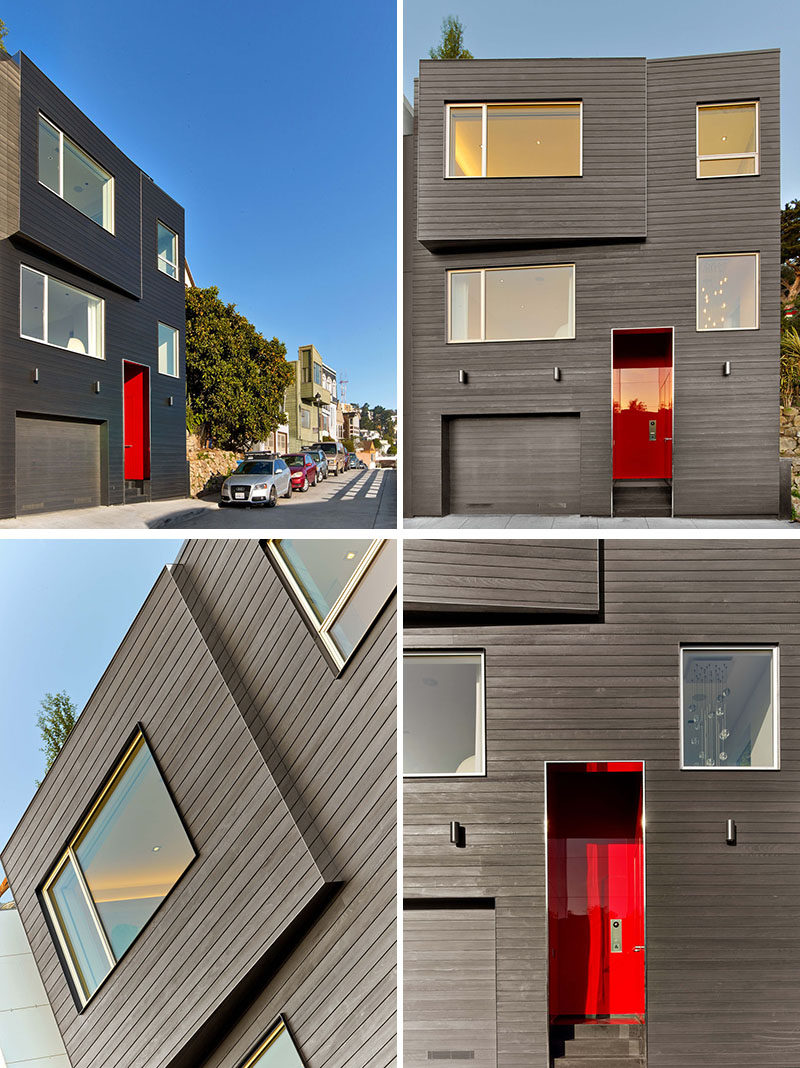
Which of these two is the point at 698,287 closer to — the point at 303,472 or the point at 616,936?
the point at 303,472

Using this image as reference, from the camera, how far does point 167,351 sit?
4.95 meters

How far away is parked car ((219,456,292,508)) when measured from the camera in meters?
3.16

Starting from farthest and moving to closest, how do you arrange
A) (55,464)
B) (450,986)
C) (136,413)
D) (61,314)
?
(136,413) → (61,314) → (55,464) → (450,986)

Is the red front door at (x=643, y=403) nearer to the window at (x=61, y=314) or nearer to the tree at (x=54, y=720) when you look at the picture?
the window at (x=61, y=314)

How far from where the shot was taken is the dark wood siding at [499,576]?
312cm

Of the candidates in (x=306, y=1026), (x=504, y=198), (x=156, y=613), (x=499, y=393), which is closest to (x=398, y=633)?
(x=156, y=613)

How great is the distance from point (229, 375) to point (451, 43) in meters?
2.57

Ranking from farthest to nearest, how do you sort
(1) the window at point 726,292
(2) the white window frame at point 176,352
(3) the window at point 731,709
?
(1) the window at point 726,292 → (2) the white window frame at point 176,352 → (3) the window at point 731,709

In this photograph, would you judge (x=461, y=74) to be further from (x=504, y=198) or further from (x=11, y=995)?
(x=11, y=995)

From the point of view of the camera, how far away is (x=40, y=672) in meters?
4.28

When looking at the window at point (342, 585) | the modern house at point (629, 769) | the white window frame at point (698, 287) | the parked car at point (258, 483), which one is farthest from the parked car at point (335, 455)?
the white window frame at point (698, 287)

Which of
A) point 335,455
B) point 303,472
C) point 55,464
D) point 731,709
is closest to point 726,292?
point 731,709

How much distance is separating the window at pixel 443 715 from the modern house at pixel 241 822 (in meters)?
0.30

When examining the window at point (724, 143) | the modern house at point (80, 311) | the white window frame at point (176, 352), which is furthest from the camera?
the window at point (724, 143)
